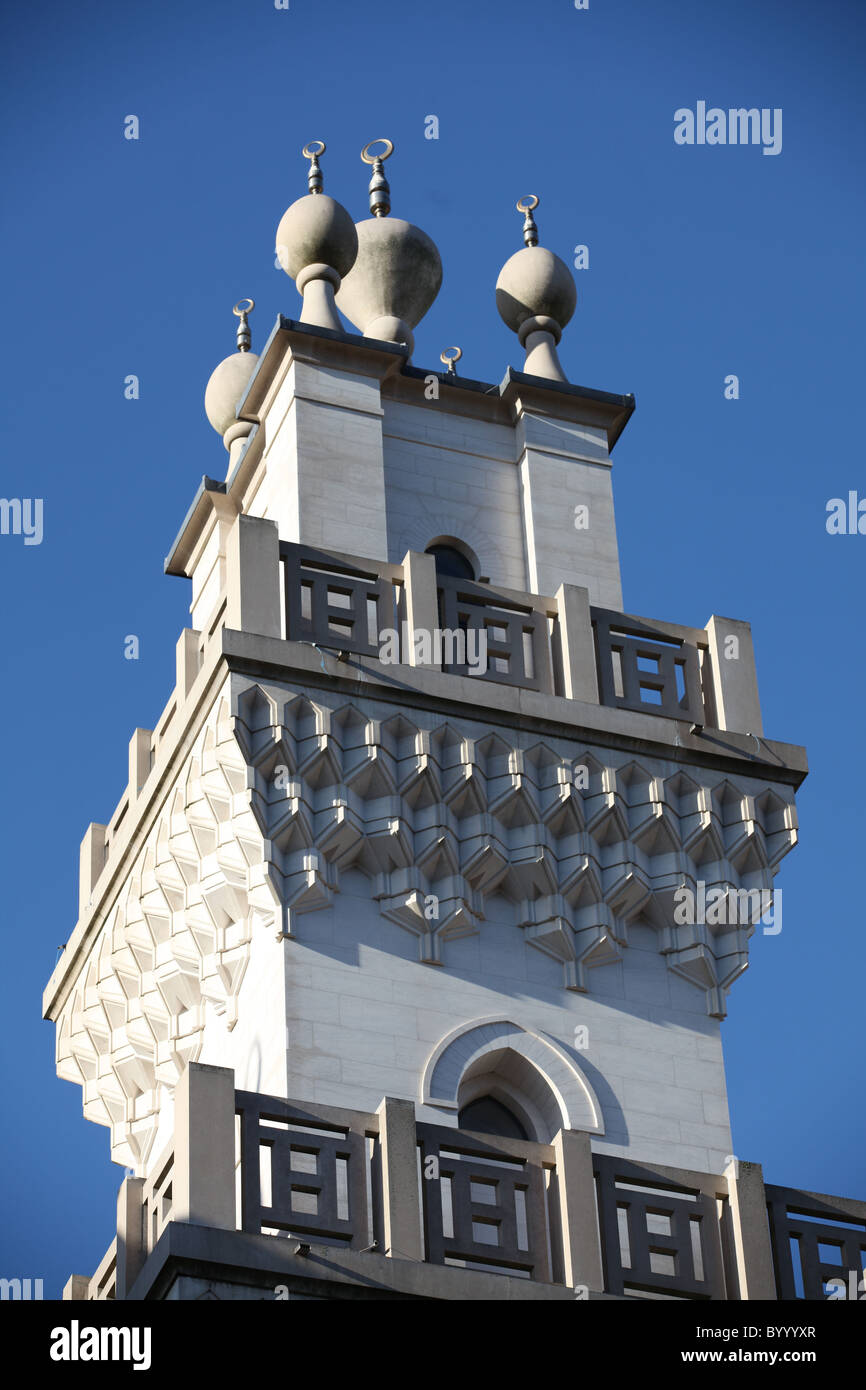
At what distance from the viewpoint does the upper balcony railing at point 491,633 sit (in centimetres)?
2514

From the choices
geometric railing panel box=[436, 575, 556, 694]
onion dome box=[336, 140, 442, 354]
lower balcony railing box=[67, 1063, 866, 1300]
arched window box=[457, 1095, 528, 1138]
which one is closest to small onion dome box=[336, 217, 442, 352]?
onion dome box=[336, 140, 442, 354]

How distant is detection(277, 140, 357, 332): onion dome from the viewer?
28.2 m

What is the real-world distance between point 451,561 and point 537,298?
343 centimetres

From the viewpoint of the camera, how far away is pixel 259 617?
24703 millimetres

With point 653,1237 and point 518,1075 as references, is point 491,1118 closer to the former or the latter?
point 518,1075

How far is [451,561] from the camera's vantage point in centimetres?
2772

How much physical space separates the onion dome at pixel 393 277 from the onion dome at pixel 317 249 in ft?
3.64

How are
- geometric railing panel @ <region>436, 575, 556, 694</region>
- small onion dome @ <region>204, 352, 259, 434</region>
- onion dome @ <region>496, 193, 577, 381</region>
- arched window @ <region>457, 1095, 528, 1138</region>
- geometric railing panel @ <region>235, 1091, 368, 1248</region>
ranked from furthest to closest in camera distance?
1. small onion dome @ <region>204, 352, 259, 434</region>
2. onion dome @ <region>496, 193, 577, 381</region>
3. geometric railing panel @ <region>436, 575, 556, 694</region>
4. arched window @ <region>457, 1095, 528, 1138</region>
5. geometric railing panel @ <region>235, 1091, 368, 1248</region>

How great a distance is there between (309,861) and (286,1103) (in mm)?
3595

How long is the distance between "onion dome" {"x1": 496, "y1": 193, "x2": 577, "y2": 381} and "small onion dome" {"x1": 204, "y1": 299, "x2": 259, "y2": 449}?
123 inches

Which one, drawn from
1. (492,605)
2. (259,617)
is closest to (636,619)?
(492,605)

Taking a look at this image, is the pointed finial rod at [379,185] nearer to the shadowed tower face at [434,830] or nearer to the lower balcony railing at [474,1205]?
the shadowed tower face at [434,830]

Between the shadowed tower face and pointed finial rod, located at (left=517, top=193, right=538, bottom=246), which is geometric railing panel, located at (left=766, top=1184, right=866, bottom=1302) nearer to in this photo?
the shadowed tower face
